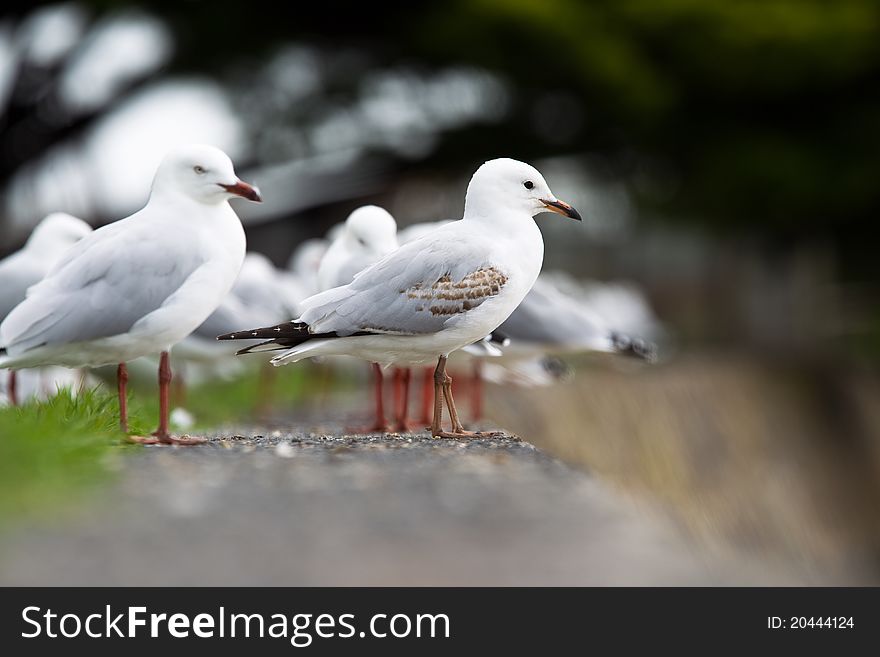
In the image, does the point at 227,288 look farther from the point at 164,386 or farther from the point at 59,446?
the point at 59,446

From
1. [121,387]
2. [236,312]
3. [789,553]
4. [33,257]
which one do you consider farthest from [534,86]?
[121,387]

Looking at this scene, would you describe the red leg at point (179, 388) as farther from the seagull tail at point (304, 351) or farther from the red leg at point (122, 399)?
the seagull tail at point (304, 351)

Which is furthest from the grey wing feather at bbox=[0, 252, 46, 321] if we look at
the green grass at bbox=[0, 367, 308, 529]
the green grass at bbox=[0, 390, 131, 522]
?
the green grass at bbox=[0, 390, 131, 522]

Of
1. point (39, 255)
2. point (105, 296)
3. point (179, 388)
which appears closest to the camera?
point (105, 296)

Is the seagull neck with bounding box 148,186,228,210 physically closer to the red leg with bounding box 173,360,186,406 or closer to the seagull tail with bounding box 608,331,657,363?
the seagull tail with bounding box 608,331,657,363

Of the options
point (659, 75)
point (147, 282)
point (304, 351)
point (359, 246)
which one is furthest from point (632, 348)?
point (659, 75)

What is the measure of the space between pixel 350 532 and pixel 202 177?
1.77 m

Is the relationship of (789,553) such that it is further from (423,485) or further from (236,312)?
(423,485)

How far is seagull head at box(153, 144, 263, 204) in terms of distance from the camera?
420 cm

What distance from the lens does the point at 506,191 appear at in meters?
4.30

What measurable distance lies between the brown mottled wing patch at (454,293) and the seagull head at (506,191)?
285mm

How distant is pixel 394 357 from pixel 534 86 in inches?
358

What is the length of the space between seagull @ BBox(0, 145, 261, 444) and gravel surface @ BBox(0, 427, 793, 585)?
634mm

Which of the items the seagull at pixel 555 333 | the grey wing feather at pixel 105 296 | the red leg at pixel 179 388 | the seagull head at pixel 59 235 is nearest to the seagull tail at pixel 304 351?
the grey wing feather at pixel 105 296
